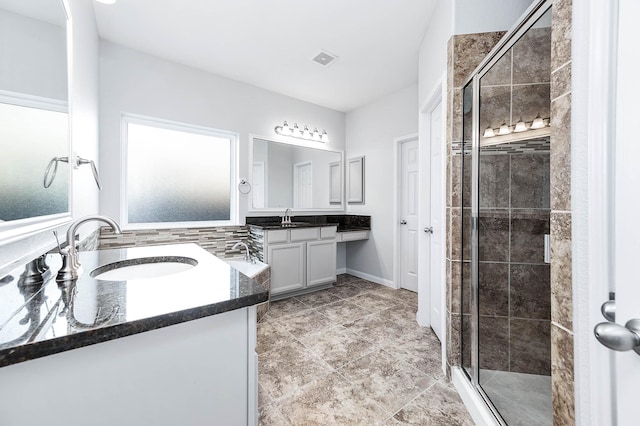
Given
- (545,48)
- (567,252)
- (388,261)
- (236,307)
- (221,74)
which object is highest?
(221,74)

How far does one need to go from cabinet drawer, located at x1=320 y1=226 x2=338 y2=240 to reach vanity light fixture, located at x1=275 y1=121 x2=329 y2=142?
1.36 meters

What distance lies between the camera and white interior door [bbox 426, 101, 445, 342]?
2105 mm

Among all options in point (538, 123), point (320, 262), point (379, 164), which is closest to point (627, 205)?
point (538, 123)

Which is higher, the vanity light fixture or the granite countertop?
the vanity light fixture

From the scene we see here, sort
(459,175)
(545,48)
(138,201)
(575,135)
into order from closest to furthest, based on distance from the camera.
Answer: (575,135)
(545,48)
(459,175)
(138,201)

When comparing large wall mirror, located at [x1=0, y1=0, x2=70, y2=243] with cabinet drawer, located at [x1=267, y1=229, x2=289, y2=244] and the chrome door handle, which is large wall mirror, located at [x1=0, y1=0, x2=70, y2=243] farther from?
cabinet drawer, located at [x1=267, y1=229, x2=289, y2=244]

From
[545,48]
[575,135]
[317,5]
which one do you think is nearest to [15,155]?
[575,135]

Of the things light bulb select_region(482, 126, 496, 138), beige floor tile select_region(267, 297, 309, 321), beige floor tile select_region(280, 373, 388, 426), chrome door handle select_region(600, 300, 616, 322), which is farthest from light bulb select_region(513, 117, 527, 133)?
beige floor tile select_region(267, 297, 309, 321)

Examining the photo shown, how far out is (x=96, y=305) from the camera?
659mm

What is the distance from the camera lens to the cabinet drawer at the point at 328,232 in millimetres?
3400

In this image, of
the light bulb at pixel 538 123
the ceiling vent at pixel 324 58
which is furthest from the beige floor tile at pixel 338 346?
the ceiling vent at pixel 324 58

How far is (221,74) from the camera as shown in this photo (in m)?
3.02

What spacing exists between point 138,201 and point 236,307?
2592 mm

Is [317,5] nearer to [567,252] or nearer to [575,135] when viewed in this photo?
[575,135]
